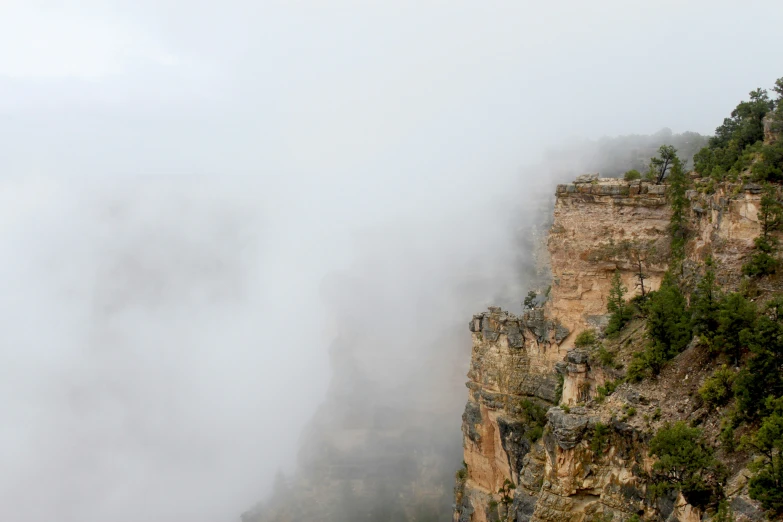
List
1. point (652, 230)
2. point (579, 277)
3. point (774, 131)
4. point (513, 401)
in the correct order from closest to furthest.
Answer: point (774, 131)
point (652, 230)
point (579, 277)
point (513, 401)

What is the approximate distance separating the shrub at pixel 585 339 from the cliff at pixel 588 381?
136cm

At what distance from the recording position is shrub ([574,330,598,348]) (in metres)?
43.0

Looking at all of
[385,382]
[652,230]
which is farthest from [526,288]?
[652,230]

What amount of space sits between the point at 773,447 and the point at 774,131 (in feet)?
76.6

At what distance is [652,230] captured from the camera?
44.6 meters

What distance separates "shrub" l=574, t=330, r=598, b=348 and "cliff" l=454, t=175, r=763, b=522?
1.36 metres

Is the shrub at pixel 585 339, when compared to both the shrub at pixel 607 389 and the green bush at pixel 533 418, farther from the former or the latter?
the shrub at pixel 607 389

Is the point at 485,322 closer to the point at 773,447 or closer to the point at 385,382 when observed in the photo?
the point at 773,447

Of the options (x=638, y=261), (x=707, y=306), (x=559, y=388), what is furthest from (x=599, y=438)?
(x=638, y=261)

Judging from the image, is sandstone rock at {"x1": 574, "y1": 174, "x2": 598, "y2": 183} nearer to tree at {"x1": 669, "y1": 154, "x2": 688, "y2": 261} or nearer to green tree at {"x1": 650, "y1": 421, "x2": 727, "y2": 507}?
tree at {"x1": 669, "y1": 154, "x2": 688, "y2": 261}

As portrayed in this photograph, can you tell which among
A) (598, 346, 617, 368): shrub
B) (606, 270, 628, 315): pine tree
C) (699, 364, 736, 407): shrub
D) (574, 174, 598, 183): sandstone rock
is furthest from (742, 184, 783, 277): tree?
(574, 174, 598, 183): sandstone rock

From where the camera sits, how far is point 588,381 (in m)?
39.1

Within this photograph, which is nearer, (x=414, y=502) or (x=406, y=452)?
(x=414, y=502)

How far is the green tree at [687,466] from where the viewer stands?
24406 mm
